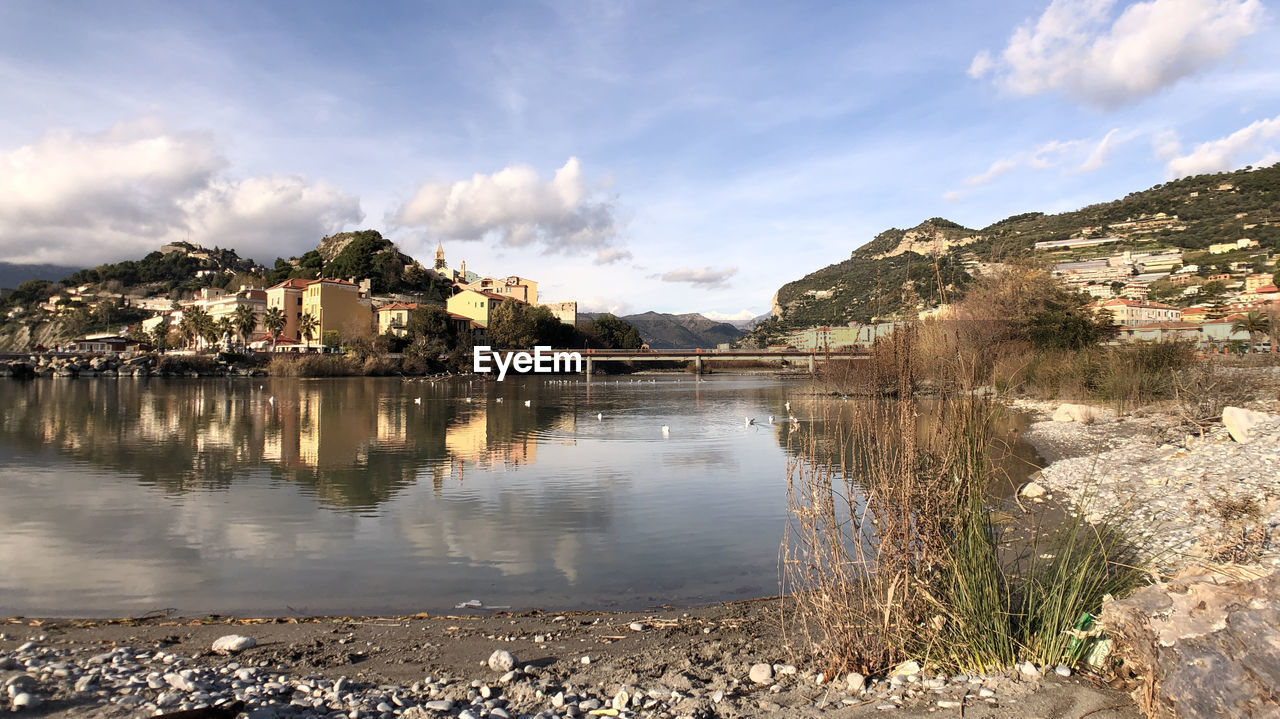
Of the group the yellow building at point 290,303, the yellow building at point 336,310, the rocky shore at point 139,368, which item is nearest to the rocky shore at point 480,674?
the rocky shore at point 139,368

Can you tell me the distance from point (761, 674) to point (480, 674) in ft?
5.60

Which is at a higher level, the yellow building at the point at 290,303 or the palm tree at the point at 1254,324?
the yellow building at the point at 290,303

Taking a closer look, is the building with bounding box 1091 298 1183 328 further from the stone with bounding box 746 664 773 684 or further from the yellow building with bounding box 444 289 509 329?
the yellow building with bounding box 444 289 509 329

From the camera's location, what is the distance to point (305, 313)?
78000 millimetres

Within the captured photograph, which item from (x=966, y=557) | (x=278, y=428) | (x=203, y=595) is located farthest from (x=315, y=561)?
(x=278, y=428)

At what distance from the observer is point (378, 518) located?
981 cm

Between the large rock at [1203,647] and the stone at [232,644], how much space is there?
5206 millimetres

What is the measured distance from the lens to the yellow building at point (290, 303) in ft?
266

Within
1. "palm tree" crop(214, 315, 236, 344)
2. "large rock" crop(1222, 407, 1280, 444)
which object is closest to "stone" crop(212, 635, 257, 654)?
"large rock" crop(1222, 407, 1280, 444)

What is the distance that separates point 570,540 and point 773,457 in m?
8.72

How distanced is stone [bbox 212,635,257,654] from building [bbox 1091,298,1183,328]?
58281 millimetres

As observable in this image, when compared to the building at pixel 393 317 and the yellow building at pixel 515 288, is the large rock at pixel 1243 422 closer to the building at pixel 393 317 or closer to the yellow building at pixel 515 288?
the building at pixel 393 317

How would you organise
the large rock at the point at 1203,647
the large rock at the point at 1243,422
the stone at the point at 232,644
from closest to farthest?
1. the large rock at the point at 1203,647
2. the stone at the point at 232,644
3. the large rock at the point at 1243,422

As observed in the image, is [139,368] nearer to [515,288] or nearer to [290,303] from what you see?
[290,303]
